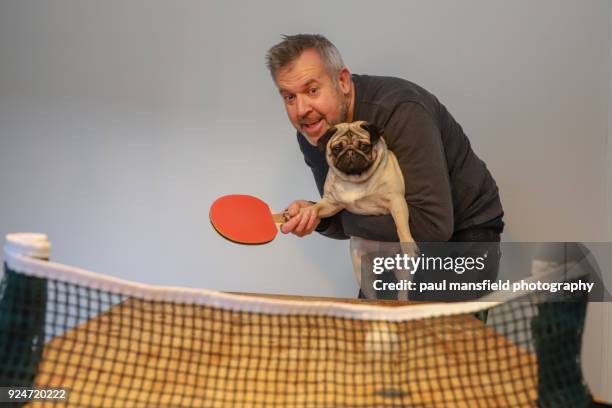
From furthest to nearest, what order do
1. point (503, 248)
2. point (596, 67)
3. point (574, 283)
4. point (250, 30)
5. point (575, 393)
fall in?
1. point (250, 30)
2. point (596, 67)
3. point (503, 248)
4. point (574, 283)
5. point (575, 393)

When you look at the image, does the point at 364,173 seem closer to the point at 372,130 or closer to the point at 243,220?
the point at 372,130

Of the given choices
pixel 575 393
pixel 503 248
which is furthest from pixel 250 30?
pixel 575 393

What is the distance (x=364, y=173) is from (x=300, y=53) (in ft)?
1.66

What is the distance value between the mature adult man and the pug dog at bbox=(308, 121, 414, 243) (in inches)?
1.5

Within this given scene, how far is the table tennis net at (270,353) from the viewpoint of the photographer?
130 cm

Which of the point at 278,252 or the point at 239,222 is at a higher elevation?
the point at 239,222

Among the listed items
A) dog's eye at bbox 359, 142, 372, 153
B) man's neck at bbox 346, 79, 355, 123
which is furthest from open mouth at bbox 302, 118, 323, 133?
dog's eye at bbox 359, 142, 372, 153

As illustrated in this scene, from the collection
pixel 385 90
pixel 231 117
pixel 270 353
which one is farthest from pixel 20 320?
pixel 231 117

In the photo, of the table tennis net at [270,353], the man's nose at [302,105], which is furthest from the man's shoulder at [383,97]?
the table tennis net at [270,353]

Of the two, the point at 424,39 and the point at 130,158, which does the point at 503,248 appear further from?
the point at 130,158

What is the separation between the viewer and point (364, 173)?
8.20 ft

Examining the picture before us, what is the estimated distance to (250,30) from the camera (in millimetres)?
3859

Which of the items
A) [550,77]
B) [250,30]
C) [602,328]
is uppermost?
[250,30]

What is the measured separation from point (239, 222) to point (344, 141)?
0.51 meters
